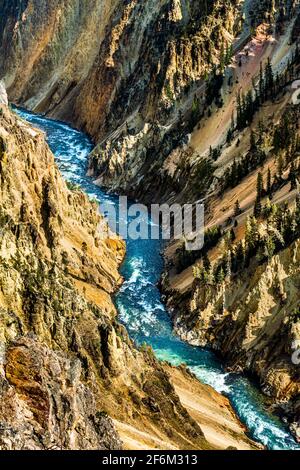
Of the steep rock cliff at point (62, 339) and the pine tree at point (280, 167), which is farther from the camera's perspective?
the pine tree at point (280, 167)

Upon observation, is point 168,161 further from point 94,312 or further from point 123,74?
point 94,312

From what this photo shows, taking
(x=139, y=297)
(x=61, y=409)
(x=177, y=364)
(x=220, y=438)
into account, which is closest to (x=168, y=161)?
(x=139, y=297)

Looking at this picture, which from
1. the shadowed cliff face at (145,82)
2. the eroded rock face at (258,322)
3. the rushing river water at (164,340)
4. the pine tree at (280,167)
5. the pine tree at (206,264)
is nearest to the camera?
the rushing river water at (164,340)

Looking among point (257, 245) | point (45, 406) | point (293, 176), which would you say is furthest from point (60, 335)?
point (293, 176)

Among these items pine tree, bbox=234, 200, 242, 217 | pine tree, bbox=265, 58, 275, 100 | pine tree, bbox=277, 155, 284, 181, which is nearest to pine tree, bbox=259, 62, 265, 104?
pine tree, bbox=265, 58, 275, 100

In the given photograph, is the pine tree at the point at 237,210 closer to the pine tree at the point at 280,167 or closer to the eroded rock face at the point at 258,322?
the pine tree at the point at 280,167

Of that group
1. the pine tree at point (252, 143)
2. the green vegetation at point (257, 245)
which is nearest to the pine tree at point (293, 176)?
the green vegetation at point (257, 245)

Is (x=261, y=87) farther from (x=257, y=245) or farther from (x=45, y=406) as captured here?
(x=45, y=406)

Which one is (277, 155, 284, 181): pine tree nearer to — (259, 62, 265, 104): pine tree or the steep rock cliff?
(259, 62, 265, 104): pine tree
